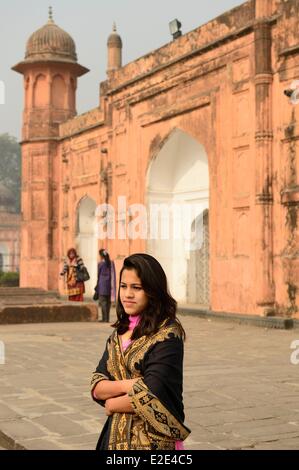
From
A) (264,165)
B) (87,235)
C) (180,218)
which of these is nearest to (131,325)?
(264,165)

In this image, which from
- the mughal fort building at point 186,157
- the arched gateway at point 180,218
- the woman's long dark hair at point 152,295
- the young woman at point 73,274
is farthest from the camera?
the arched gateway at point 180,218

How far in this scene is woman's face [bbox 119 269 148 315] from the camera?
7.31ft

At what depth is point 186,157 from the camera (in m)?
14.8

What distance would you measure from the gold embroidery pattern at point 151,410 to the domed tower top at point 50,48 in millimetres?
18347

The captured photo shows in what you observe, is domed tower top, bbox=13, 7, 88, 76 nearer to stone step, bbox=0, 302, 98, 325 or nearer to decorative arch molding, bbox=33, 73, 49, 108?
decorative arch molding, bbox=33, 73, 49, 108

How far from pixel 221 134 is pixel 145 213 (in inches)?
132

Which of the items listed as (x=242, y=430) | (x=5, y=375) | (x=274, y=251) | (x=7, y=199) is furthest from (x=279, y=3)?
(x=7, y=199)

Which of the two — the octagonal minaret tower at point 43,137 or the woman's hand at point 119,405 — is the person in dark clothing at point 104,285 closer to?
the octagonal minaret tower at point 43,137

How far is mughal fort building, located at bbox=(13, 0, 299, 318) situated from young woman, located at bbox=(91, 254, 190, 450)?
8.32 metres

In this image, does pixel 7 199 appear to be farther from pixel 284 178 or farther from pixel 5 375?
pixel 5 375

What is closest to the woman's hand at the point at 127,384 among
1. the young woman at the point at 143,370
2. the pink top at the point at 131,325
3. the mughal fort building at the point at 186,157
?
the young woman at the point at 143,370

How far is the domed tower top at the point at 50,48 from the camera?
19609mm

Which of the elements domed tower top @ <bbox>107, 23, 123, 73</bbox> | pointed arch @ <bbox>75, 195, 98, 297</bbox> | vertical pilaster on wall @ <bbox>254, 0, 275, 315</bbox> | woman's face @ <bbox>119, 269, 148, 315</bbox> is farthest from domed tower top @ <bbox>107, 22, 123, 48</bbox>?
woman's face @ <bbox>119, 269, 148, 315</bbox>

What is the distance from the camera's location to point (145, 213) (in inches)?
590
